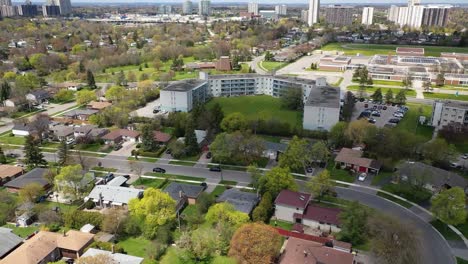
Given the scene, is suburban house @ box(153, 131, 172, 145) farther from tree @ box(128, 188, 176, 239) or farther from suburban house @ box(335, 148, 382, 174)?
suburban house @ box(335, 148, 382, 174)

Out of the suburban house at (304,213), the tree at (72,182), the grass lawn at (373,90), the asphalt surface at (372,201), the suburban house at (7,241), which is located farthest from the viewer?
the grass lawn at (373,90)

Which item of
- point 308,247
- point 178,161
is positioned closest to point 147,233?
point 308,247

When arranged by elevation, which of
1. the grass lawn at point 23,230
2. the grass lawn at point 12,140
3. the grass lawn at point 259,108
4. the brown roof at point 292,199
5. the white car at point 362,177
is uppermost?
the grass lawn at point 259,108

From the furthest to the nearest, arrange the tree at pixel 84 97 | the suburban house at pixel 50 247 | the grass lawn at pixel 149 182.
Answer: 1. the tree at pixel 84 97
2. the grass lawn at pixel 149 182
3. the suburban house at pixel 50 247

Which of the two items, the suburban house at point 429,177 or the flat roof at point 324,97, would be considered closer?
the suburban house at point 429,177

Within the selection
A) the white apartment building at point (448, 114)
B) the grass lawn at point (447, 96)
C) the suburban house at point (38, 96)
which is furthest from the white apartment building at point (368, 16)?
the suburban house at point (38, 96)

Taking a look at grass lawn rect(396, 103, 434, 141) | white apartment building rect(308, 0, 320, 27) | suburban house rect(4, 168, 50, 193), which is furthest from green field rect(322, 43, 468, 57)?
suburban house rect(4, 168, 50, 193)

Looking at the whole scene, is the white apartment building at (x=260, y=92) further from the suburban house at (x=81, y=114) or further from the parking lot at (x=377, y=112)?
the suburban house at (x=81, y=114)
